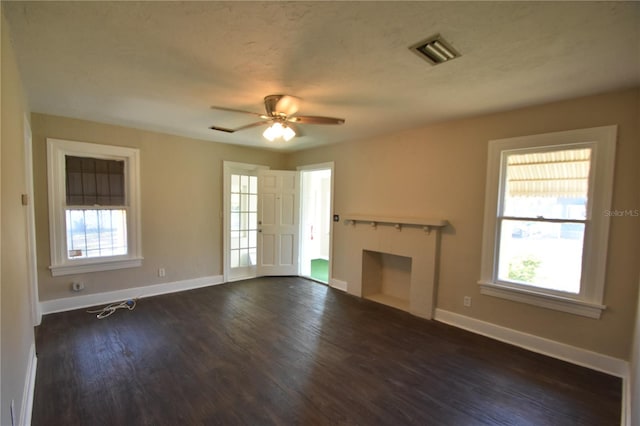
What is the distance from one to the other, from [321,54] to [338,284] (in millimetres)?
3764

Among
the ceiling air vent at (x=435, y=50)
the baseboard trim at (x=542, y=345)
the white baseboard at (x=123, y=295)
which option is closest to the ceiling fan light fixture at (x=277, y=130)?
the ceiling air vent at (x=435, y=50)

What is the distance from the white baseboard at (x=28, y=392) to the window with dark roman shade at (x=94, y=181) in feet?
6.63

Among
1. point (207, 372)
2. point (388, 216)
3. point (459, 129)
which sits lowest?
point (207, 372)

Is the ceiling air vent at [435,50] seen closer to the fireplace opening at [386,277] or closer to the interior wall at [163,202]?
the fireplace opening at [386,277]

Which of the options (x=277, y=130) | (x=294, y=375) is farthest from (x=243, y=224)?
(x=294, y=375)

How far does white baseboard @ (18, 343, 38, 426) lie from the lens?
1792 mm

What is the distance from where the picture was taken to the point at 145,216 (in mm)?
4281

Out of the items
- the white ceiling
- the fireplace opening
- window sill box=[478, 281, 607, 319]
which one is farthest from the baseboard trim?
the white ceiling

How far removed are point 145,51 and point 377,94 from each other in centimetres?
186

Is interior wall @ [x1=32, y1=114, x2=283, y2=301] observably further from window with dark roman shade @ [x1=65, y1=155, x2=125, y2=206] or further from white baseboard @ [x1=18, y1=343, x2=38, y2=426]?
white baseboard @ [x1=18, y1=343, x2=38, y2=426]

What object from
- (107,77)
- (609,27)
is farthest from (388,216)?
(107,77)

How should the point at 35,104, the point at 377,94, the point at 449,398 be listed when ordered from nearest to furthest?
the point at 449,398
the point at 377,94
the point at 35,104

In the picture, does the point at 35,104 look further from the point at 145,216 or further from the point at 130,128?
the point at 145,216

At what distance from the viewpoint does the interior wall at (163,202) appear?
139 inches
